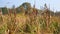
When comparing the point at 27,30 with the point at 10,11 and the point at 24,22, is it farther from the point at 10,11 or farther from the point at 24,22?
the point at 10,11

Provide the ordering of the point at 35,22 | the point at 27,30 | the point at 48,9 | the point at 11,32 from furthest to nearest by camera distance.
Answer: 1. the point at 27,30
2. the point at 35,22
3. the point at 48,9
4. the point at 11,32

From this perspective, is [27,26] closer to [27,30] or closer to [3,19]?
[27,30]

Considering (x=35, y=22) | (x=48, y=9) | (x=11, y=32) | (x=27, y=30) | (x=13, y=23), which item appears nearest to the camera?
(x=11, y=32)

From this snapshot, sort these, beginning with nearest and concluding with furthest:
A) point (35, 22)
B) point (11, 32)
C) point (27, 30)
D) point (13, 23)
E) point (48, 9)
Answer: point (11, 32) → point (13, 23) → point (48, 9) → point (35, 22) → point (27, 30)

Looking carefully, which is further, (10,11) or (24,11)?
(24,11)

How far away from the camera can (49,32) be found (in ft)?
21.6

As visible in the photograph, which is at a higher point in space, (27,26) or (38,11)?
(38,11)

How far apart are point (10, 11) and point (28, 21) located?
66.6 inches

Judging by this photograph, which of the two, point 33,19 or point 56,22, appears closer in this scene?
point 33,19

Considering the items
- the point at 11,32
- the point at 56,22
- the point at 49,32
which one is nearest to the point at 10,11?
the point at 11,32

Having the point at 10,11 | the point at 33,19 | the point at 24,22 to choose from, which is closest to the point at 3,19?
the point at 24,22

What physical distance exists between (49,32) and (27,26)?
1147mm

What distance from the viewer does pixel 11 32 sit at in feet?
17.7

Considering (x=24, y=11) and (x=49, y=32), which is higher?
(x=24, y=11)
